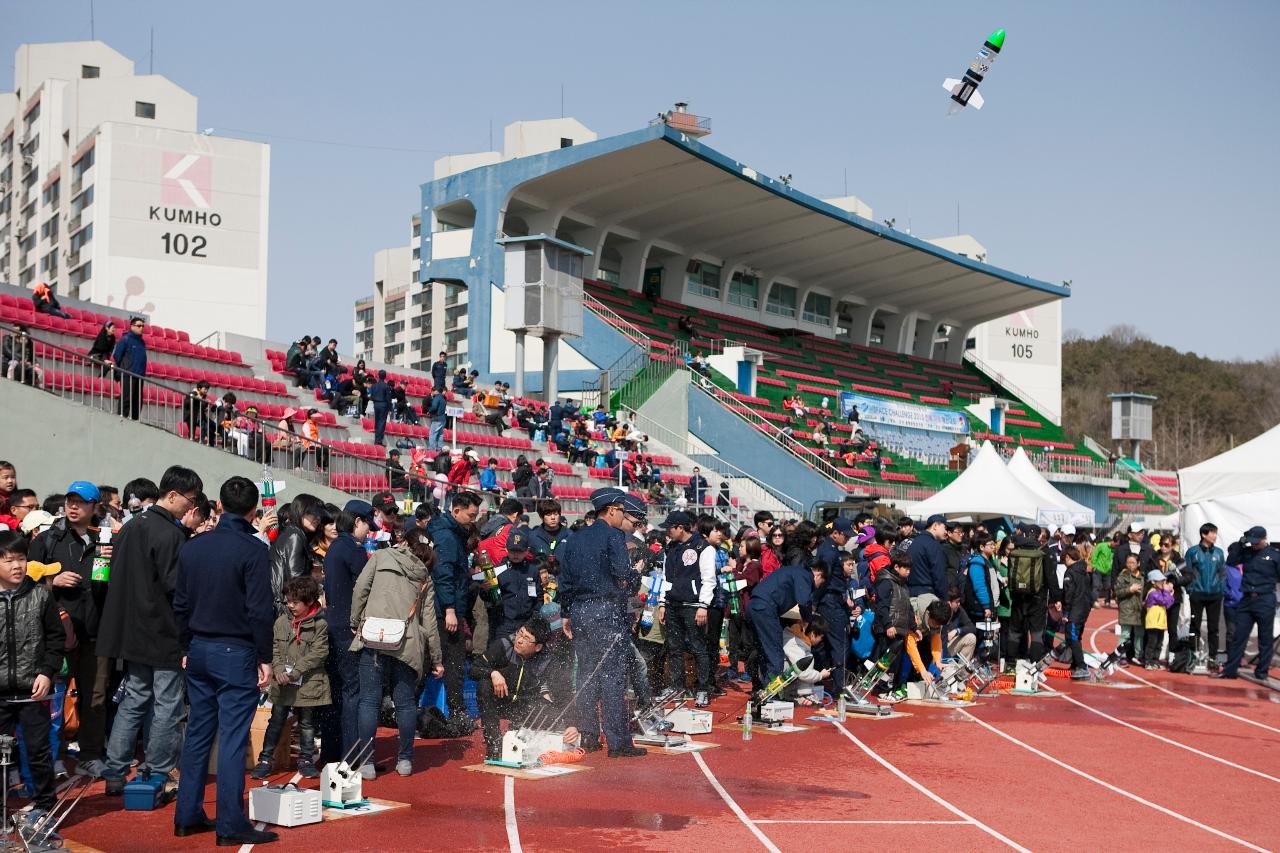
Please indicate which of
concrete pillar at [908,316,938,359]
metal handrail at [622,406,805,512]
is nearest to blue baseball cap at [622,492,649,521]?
metal handrail at [622,406,805,512]

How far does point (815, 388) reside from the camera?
141 ft

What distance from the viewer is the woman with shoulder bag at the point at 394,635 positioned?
8.64 meters

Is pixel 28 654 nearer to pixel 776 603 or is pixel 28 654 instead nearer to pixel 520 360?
pixel 776 603

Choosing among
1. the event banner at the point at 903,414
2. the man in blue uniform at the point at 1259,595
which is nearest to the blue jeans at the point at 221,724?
the man in blue uniform at the point at 1259,595

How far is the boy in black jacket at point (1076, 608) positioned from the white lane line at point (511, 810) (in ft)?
34.5

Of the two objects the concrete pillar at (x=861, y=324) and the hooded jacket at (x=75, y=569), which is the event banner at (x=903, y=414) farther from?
the hooded jacket at (x=75, y=569)

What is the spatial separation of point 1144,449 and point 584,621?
81655 mm

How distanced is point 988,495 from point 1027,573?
834cm

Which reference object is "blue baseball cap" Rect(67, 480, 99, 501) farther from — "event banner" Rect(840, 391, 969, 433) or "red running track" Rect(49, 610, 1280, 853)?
"event banner" Rect(840, 391, 969, 433)

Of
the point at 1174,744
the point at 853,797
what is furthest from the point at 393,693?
the point at 1174,744

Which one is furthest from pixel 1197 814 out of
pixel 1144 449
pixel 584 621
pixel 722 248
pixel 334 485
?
pixel 1144 449

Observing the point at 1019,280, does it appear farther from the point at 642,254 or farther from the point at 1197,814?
the point at 1197,814

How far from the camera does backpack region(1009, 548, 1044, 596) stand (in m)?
16.6

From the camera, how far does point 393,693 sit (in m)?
8.85
